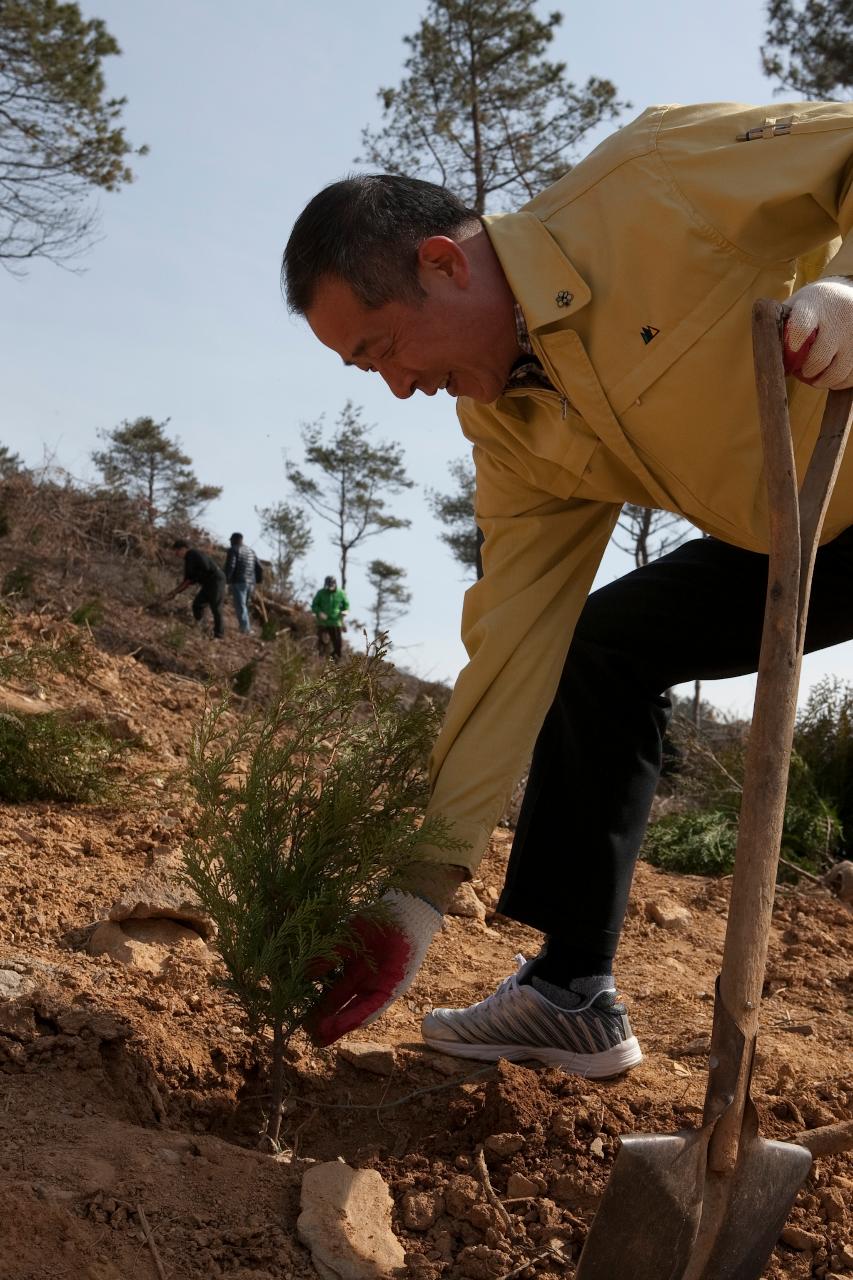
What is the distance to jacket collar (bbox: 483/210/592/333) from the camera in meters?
2.23

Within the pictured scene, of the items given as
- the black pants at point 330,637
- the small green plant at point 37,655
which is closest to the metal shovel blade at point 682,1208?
the small green plant at point 37,655

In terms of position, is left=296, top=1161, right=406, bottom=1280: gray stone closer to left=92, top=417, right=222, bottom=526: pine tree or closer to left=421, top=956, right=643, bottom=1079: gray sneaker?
left=421, top=956, right=643, bottom=1079: gray sneaker

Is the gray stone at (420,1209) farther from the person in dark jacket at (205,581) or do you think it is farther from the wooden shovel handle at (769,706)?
the person in dark jacket at (205,581)

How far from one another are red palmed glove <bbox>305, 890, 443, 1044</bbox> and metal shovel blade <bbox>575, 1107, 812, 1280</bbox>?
683 mm

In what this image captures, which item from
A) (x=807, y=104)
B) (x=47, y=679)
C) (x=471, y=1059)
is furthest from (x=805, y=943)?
(x=47, y=679)

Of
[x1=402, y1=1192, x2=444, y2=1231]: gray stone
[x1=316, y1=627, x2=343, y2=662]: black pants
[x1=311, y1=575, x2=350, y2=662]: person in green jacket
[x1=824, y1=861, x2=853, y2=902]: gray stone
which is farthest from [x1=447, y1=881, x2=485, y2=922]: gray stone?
[x1=311, y1=575, x2=350, y2=662]: person in green jacket

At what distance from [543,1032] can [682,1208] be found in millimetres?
924

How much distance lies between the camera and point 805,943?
4074mm

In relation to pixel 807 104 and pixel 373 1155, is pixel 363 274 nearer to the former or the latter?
pixel 807 104

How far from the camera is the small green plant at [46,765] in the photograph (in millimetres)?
3918

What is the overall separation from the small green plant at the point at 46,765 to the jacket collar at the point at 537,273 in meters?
2.46

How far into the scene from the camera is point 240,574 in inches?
702

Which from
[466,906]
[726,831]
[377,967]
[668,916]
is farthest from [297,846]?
[726,831]

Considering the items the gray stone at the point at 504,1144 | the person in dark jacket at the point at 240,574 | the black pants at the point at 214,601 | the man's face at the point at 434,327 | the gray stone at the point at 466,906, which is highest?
the person in dark jacket at the point at 240,574
